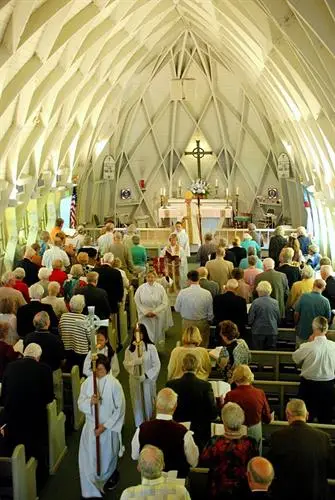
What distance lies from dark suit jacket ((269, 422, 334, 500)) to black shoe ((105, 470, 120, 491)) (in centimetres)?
298

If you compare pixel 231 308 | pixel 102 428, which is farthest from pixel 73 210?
pixel 102 428

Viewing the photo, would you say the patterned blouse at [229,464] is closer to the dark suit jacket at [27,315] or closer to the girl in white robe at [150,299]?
the dark suit jacket at [27,315]

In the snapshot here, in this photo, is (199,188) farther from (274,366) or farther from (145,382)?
(145,382)

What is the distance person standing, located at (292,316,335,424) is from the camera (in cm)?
980

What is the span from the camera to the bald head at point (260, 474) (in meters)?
6.20

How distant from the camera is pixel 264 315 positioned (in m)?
12.1

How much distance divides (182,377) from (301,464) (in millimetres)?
1917

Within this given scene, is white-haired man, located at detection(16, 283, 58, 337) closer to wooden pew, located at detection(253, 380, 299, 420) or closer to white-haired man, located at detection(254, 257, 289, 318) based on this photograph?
wooden pew, located at detection(253, 380, 299, 420)

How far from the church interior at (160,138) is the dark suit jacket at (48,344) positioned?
74 centimetres

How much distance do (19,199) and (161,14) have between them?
715cm

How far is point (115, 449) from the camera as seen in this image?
9.38 m

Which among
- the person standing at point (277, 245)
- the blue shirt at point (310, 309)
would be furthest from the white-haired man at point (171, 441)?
the person standing at point (277, 245)

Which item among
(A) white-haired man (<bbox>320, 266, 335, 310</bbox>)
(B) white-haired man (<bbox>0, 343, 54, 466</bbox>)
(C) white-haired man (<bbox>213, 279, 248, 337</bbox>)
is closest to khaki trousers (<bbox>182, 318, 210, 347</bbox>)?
(C) white-haired man (<bbox>213, 279, 248, 337</bbox>)

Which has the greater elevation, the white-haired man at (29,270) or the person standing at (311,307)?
the white-haired man at (29,270)
